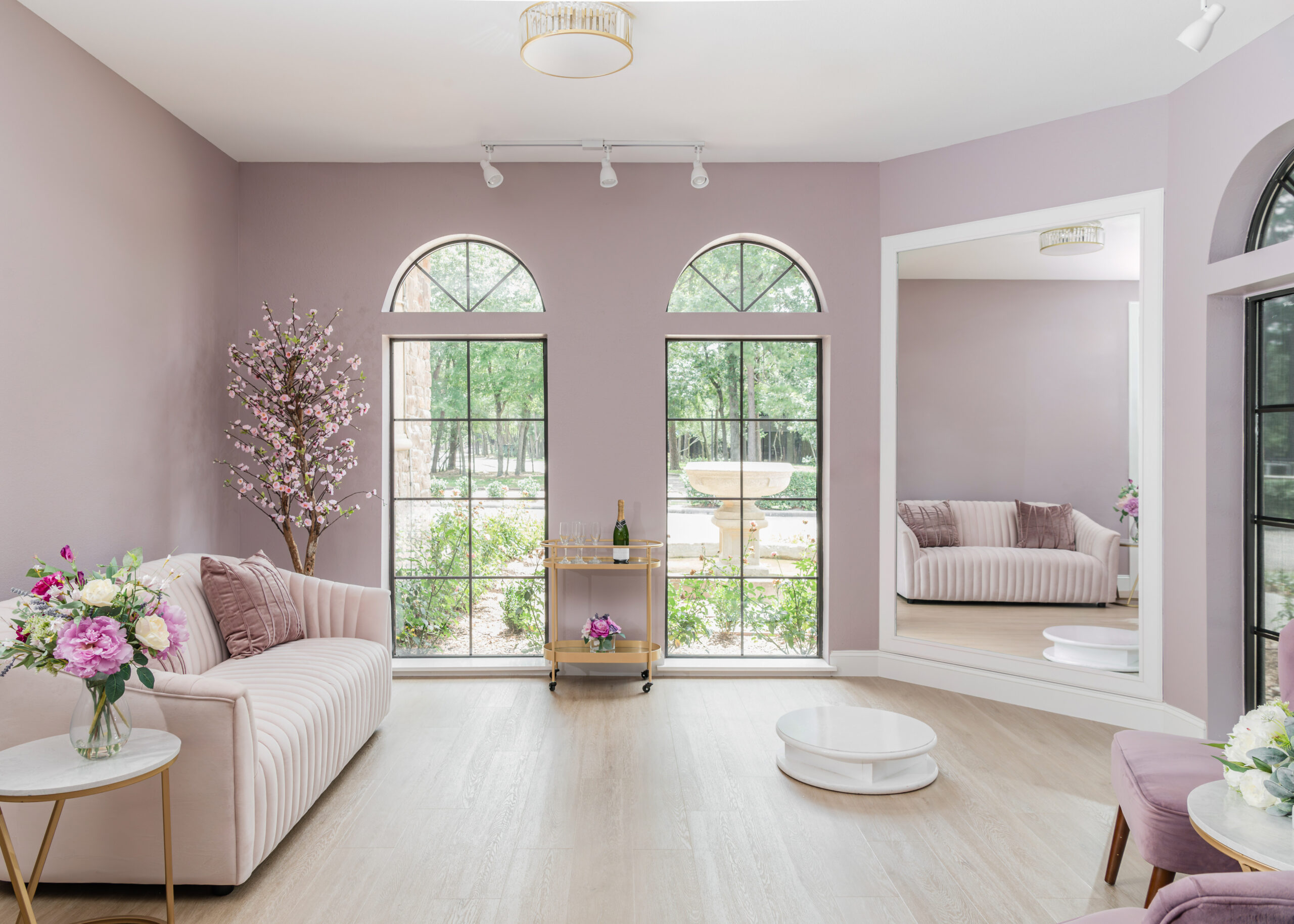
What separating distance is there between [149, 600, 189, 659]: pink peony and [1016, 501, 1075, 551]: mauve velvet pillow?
3864mm

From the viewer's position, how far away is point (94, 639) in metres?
2.02

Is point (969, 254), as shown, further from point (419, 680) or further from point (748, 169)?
point (419, 680)

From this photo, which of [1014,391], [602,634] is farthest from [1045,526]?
[602,634]

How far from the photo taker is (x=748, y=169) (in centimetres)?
464

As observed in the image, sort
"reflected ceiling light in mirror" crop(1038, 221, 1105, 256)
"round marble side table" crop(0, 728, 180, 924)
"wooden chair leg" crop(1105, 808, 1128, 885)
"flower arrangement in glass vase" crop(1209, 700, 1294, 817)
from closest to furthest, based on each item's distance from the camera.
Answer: "flower arrangement in glass vase" crop(1209, 700, 1294, 817) < "round marble side table" crop(0, 728, 180, 924) < "wooden chair leg" crop(1105, 808, 1128, 885) < "reflected ceiling light in mirror" crop(1038, 221, 1105, 256)

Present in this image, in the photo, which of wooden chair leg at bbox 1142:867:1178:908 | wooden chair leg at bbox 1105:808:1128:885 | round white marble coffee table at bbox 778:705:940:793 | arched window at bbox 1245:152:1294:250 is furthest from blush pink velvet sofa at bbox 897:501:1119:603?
wooden chair leg at bbox 1142:867:1178:908

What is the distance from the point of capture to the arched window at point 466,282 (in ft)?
15.5

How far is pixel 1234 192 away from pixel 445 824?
13.5 ft

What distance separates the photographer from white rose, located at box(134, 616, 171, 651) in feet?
6.86

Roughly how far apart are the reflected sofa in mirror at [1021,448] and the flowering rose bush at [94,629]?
3.75m

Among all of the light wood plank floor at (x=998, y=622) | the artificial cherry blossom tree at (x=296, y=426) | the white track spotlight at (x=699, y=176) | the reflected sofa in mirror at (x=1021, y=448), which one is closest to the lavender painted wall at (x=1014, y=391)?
the reflected sofa in mirror at (x=1021, y=448)

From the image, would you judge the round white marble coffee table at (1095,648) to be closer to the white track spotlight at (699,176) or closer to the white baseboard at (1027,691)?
the white baseboard at (1027,691)

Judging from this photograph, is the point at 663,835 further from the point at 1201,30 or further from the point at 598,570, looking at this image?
the point at 1201,30

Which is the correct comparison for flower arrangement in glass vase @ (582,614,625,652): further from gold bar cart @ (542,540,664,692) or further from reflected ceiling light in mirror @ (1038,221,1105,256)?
reflected ceiling light in mirror @ (1038,221,1105,256)
